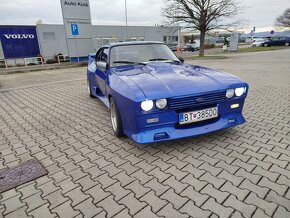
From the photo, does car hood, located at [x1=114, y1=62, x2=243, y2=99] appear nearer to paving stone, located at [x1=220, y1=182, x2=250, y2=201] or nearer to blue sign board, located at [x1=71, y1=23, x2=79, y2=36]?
paving stone, located at [x1=220, y1=182, x2=250, y2=201]

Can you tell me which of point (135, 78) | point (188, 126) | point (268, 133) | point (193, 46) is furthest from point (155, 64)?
point (193, 46)

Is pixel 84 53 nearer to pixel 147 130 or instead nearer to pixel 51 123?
pixel 51 123

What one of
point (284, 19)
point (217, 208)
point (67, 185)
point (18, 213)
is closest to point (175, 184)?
point (217, 208)

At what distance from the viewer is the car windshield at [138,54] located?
411cm

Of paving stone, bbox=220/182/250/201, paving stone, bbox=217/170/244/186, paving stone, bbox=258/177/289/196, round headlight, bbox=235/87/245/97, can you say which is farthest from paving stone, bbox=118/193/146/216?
round headlight, bbox=235/87/245/97

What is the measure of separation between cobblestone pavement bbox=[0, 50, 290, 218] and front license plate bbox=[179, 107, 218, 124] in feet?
Result: 1.59

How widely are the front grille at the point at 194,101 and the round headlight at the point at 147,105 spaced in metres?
0.25

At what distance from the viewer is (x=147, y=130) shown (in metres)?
2.78

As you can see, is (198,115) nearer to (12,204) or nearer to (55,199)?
(55,199)

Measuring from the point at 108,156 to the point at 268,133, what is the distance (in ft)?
8.54

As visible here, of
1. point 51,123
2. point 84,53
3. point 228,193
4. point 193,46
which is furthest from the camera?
point 193,46

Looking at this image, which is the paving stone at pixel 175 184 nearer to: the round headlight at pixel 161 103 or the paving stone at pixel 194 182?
the paving stone at pixel 194 182

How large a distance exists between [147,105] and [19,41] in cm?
2093

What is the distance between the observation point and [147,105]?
2639mm
